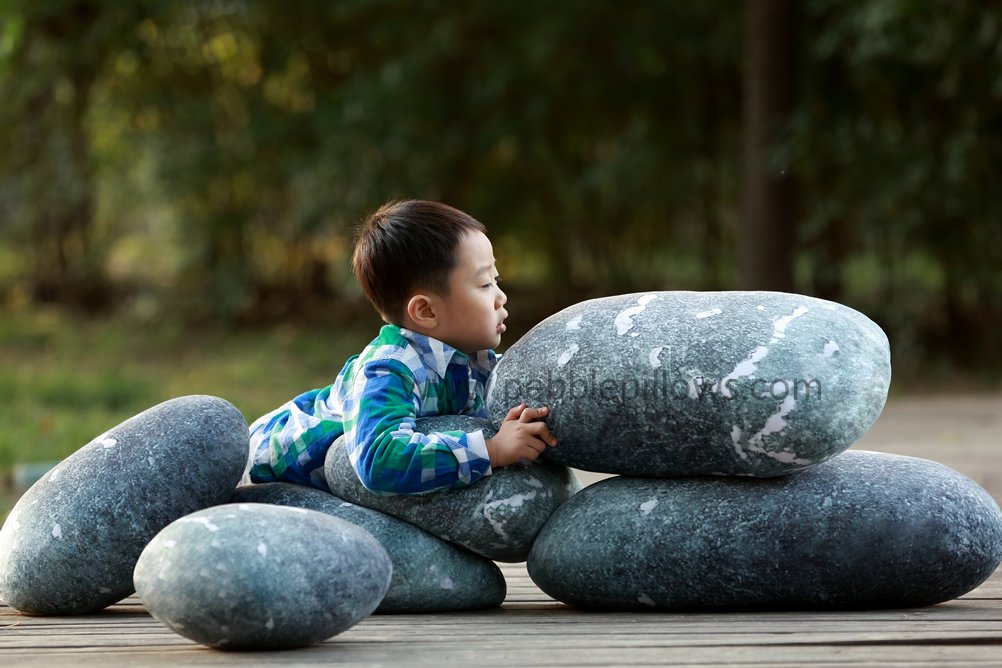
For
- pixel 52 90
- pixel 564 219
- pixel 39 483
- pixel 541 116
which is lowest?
pixel 39 483

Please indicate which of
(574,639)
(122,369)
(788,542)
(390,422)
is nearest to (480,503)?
(390,422)

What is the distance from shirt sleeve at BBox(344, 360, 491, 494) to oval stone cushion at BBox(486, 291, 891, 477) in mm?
194

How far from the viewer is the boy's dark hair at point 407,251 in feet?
11.1

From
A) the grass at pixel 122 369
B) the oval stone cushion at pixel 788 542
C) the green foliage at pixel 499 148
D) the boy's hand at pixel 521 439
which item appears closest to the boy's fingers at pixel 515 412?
the boy's hand at pixel 521 439

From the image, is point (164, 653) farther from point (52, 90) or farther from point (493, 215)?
point (52, 90)

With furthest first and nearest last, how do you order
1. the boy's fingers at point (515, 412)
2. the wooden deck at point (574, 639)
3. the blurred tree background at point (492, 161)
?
1. the blurred tree background at point (492, 161)
2. the boy's fingers at point (515, 412)
3. the wooden deck at point (574, 639)

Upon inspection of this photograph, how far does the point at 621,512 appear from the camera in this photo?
3336 millimetres

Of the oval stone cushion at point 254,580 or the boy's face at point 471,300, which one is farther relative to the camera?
the boy's face at point 471,300

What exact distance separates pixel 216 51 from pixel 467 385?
10002mm

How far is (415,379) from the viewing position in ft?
11.1

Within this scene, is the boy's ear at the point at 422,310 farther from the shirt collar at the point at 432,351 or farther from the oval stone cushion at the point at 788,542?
the oval stone cushion at the point at 788,542

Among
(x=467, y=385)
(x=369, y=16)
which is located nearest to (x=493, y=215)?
(x=369, y=16)

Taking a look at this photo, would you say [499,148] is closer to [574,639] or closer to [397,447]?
[397,447]

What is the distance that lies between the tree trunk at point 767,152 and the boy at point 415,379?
6.74 m
